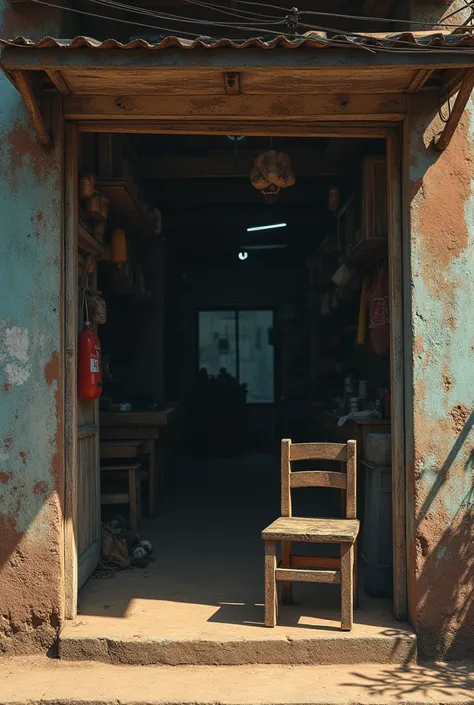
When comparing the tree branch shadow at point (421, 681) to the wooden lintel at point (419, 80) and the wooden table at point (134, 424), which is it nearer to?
the wooden lintel at point (419, 80)

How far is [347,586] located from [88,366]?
2.27m

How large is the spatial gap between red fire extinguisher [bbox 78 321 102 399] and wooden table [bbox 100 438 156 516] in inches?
77.7

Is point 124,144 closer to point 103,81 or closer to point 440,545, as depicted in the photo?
point 103,81

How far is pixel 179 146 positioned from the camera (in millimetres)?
8742

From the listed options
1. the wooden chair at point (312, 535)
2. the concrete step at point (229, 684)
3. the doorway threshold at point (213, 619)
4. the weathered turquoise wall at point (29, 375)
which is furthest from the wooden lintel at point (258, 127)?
the concrete step at point (229, 684)

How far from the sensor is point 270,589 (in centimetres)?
495

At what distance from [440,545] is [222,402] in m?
9.43

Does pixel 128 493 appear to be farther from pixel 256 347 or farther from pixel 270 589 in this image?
pixel 256 347

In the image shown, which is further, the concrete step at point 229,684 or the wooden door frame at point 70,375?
the wooden door frame at point 70,375

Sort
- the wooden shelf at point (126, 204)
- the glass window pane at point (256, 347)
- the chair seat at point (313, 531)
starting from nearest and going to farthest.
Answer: the chair seat at point (313, 531) < the wooden shelf at point (126, 204) < the glass window pane at point (256, 347)

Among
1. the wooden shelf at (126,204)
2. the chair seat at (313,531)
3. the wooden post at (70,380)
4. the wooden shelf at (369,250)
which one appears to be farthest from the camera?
the wooden shelf at (369,250)

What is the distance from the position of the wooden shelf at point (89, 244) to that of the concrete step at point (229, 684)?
2831 millimetres

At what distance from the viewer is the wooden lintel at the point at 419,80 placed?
471cm

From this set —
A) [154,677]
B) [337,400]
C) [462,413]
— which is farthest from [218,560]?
[337,400]
